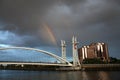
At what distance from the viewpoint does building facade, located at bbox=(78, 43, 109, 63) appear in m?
134

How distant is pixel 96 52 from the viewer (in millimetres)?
136875

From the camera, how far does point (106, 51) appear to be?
134 m

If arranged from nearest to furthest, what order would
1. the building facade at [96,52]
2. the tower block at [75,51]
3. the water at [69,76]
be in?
the water at [69,76]
the tower block at [75,51]
the building facade at [96,52]

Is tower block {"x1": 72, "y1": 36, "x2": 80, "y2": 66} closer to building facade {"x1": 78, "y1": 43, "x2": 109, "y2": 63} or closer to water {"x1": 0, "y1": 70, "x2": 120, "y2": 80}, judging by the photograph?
building facade {"x1": 78, "y1": 43, "x2": 109, "y2": 63}

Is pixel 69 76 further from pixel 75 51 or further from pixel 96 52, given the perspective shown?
pixel 96 52

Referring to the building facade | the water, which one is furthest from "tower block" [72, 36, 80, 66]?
the water

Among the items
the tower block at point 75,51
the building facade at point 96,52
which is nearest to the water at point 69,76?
the tower block at point 75,51

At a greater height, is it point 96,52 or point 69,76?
point 96,52

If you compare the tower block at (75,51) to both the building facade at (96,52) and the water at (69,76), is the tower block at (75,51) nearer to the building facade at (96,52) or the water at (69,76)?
the building facade at (96,52)

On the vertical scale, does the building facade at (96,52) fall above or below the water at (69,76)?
above

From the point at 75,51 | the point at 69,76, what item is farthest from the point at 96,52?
the point at 69,76

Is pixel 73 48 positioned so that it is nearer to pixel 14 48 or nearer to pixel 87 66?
pixel 87 66

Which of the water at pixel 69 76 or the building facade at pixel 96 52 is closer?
the water at pixel 69 76

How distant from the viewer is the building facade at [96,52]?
5256 inches
